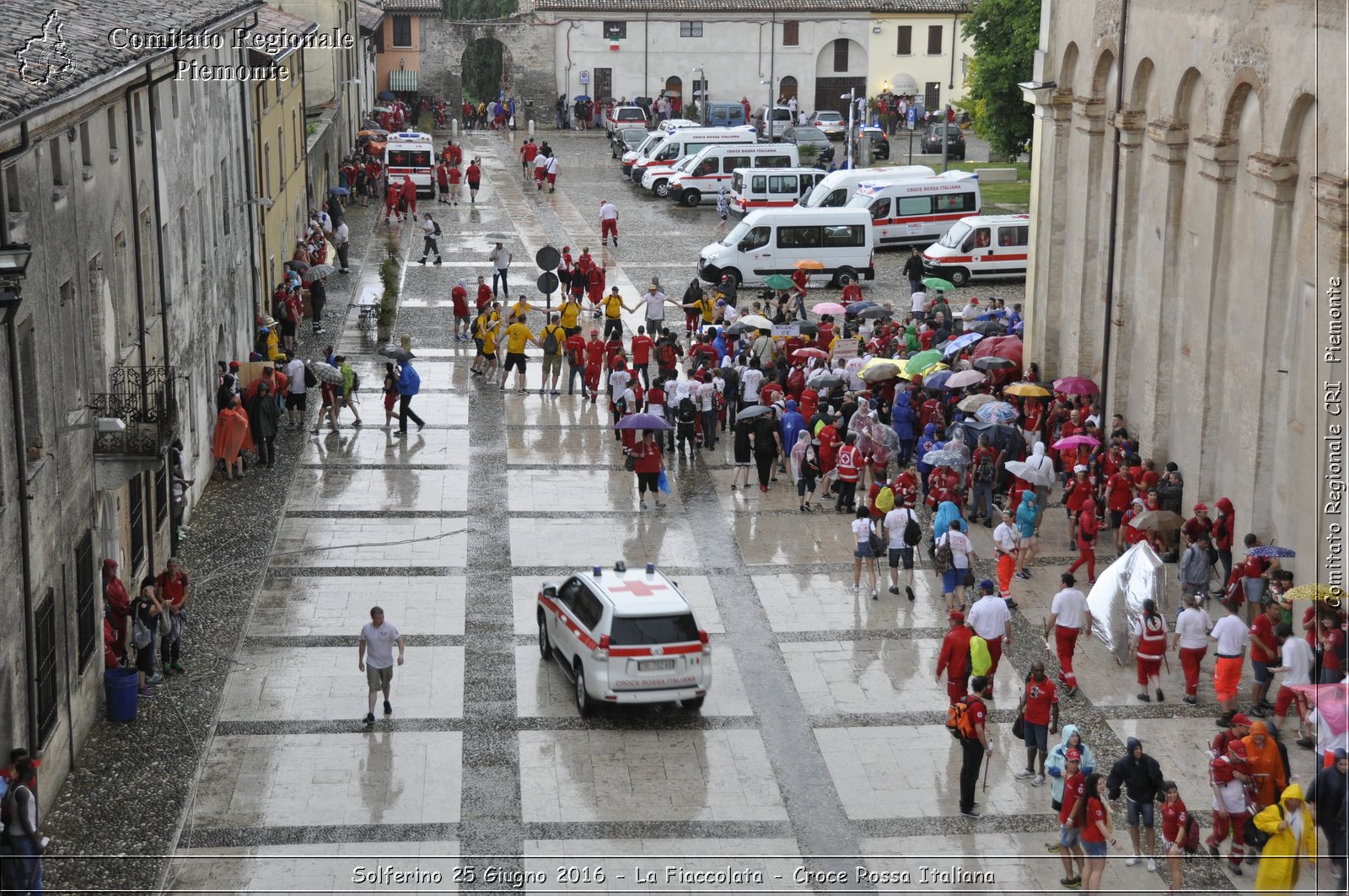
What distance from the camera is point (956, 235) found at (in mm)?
43250

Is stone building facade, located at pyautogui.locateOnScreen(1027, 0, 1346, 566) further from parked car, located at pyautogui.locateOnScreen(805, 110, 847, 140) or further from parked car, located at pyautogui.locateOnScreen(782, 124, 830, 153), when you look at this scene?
parked car, located at pyautogui.locateOnScreen(805, 110, 847, 140)

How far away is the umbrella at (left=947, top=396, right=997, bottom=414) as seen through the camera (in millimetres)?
25862

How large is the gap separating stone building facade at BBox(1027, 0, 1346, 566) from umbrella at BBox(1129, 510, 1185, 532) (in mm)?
1216

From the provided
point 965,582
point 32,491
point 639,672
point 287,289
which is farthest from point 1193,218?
point 287,289

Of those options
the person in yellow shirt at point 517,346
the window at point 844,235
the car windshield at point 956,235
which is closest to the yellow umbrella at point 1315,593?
the person in yellow shirt at point 517,346

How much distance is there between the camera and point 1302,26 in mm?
20188

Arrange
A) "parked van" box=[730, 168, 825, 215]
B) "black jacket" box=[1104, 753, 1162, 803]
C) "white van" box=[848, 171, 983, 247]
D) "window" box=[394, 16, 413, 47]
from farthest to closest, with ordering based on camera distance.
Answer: "window" box=[394, 16, 413, 47], "parked van" box=[730, 168, 825, 215], "white van" box=[848, 171, 983, 247], "black jacket" box=[1104, 753, 1162, 803]

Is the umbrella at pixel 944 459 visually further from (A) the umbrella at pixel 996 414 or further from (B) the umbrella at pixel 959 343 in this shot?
(B) the umbrella at pixel 959 343

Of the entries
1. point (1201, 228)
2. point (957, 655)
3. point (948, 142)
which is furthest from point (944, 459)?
point (948, 142)

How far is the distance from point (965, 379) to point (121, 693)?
1482 centimetres

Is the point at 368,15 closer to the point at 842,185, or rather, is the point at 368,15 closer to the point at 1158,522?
the point at 842,185

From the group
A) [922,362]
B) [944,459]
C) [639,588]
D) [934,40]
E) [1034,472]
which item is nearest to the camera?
[639,588]

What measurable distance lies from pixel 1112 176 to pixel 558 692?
1382cm

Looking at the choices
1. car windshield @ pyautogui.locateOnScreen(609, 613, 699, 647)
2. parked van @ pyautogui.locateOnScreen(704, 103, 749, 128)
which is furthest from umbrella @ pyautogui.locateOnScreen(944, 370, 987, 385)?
parked van @ pyautogui.locateOnScreen(704, 103, 749, 128)
